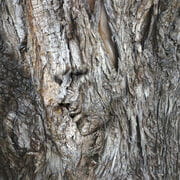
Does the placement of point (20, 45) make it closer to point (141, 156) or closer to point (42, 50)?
point (42, 50)

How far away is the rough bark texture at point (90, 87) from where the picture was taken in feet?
5.75

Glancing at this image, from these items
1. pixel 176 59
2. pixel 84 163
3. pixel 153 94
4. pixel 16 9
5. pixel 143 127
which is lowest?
pixel 84 163

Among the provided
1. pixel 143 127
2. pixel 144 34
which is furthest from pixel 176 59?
pixel 143 127

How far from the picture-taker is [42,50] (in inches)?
69.5

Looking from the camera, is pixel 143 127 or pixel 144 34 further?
pixel 143 127

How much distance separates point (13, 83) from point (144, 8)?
71 centimetres

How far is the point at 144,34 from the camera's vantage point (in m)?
1.82

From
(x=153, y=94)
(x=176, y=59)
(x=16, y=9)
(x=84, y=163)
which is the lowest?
(x=84, y=163)

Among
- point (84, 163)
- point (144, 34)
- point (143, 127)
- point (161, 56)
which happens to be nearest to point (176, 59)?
point (161, 56)

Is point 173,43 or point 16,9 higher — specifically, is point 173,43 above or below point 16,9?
below

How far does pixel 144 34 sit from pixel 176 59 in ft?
0.65

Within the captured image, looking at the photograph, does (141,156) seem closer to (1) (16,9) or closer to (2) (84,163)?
(2) (84,163)

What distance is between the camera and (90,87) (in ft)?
6.03

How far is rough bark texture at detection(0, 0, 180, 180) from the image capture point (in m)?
1.75
